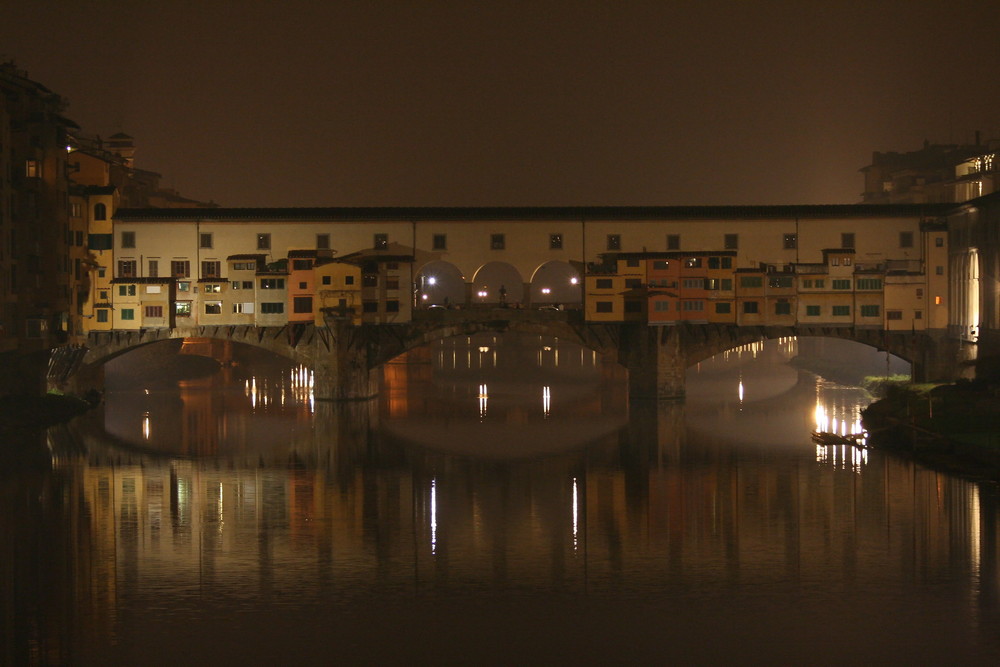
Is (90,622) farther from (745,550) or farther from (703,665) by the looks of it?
(745,550)

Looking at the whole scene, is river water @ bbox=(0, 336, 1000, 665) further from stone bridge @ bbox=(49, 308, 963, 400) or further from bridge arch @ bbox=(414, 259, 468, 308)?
bridge arch @ bbox=(414, 259, 468, 308)

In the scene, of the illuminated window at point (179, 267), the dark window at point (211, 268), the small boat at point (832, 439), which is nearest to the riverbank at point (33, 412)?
the illuminated window at point (179, 267)

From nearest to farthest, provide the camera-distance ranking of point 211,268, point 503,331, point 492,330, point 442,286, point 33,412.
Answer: point 33,412
point 503,331
point 492,330
point 211,268
point 442,286

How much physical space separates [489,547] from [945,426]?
17.3 metres

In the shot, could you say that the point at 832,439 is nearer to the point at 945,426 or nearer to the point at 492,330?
the point at 945,426

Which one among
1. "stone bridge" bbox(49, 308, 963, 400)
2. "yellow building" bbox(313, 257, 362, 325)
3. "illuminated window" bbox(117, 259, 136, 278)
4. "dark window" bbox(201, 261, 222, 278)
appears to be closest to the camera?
"yellow building" bbox(313, 257, 362, 325)

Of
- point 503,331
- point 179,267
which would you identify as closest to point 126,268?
point 179,267

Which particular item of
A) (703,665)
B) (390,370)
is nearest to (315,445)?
(703,665)

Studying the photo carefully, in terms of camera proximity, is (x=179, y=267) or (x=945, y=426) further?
(x=179, y=267)

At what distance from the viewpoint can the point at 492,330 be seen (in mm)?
46656

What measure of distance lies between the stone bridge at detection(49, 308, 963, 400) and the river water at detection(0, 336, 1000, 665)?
5.04 metres

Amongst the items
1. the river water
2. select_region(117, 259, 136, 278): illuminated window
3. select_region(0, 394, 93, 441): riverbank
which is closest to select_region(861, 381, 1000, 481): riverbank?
the river water

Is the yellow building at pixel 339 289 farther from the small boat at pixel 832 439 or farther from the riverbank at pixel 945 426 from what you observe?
the riverbank at pixel 945 426

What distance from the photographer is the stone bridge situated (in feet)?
150
